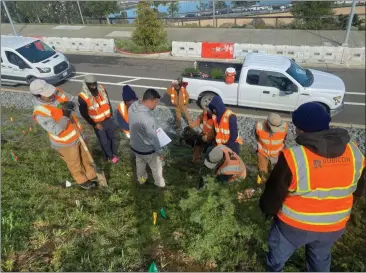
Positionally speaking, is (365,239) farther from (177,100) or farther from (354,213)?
(177,100)

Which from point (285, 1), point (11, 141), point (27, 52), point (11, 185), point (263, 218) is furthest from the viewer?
point (27, 52)

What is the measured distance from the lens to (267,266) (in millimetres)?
3072

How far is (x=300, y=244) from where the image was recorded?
8.61ft

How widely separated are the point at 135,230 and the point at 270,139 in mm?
2647

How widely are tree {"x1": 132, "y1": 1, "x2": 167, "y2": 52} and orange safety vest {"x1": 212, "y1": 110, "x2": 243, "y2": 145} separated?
36.2 feet

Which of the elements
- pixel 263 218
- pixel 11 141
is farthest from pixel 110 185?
pixel 11 141

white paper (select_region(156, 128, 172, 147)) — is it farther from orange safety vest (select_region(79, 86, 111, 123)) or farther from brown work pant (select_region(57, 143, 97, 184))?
orange safety vest (select_region(79, 86, 111, 123))

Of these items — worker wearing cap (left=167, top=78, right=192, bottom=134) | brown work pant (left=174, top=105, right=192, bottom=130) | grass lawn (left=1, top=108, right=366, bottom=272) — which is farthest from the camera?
brown work pant (left=174, top=105, right=192, bottom=130)

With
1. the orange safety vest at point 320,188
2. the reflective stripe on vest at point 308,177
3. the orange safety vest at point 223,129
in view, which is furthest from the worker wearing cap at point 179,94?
the reflective stripe on vest at point 308,177

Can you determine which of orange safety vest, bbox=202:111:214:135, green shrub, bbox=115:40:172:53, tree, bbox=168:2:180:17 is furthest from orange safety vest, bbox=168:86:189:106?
tree, bbox=168:2:180:17

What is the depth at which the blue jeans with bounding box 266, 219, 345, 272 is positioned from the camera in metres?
2.55

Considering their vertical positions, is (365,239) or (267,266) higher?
(267,266)

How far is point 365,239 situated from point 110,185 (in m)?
4.05

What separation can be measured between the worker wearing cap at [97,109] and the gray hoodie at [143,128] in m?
1.34
